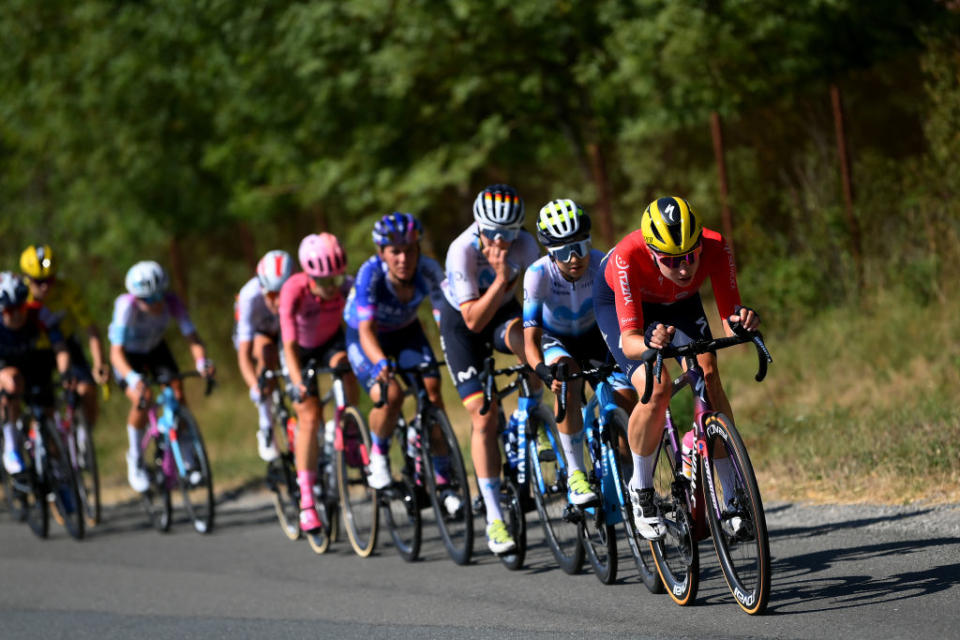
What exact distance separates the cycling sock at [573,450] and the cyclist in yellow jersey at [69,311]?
19.8 ft

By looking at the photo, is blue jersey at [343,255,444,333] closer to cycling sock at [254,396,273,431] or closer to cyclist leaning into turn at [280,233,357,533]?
cyclist leaning into turn at [280,233,357,533]

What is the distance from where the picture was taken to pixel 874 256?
12.5 m

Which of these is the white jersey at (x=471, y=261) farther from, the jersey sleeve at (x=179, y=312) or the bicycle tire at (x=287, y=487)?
the jersey sleeve at (x=179, y=312)

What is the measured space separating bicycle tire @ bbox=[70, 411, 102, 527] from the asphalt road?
1413mm

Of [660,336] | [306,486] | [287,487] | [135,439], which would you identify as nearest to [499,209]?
[660,336]

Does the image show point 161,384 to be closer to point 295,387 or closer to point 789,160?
point 295,387

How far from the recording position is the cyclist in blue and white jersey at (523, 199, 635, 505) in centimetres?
675

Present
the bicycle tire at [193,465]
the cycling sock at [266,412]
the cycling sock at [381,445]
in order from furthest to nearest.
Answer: the bicycle tire at [193,465] < the cycling sock at [266,412] < the cycling sock at [381,445]

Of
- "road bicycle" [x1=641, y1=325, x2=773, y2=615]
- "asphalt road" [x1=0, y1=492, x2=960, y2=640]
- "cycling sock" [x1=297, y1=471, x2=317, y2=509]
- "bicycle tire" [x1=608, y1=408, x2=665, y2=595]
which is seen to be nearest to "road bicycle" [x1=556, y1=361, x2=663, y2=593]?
"bicycle tire" [x1=608, y1=408, x2=665, y2=595]

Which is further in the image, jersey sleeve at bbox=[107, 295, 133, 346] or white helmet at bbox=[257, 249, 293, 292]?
jersey sleeve at bbox=[107, 295, 133, 346]

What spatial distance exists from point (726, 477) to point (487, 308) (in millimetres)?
2135

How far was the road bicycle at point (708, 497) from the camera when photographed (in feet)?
18.1

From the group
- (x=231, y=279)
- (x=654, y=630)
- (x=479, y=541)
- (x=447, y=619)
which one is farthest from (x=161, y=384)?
(x=231, y=279)

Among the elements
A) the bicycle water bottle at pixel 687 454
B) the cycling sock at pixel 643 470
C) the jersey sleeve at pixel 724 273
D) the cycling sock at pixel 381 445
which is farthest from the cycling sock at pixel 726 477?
the cycling sock at pixel 381 445
